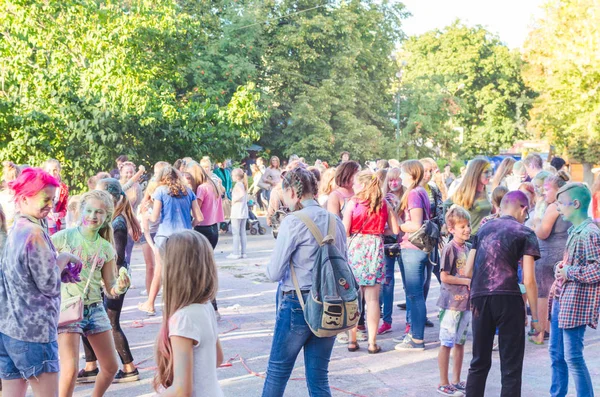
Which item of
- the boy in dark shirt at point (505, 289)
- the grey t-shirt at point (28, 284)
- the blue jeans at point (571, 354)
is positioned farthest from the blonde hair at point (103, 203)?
the blue jeans at point (571, 354)

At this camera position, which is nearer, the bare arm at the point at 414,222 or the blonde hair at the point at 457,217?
the blonde hair at the point at 457,217

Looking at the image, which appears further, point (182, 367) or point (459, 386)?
point (459, 386)

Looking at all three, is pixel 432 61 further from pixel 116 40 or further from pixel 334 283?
pixel 334 283

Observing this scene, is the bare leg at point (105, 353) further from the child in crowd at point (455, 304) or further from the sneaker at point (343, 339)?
the sneaker at point (343, 339)

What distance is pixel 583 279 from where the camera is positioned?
16.7ft

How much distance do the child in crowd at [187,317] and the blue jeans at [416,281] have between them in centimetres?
434

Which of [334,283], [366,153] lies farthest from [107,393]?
[366,153]

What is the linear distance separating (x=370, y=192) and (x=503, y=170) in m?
2.95

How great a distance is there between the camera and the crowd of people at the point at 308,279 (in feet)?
11.1

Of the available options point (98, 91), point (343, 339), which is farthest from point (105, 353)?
point (98, 91)

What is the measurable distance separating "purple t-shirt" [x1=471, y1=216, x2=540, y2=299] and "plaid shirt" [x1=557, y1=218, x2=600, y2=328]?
13.9 inches

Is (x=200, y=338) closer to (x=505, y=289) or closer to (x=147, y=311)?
(x=505, y=289)

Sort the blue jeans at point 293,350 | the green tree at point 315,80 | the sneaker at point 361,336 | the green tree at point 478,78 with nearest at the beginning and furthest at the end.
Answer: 1. the blue jeans at point 293,350
2. the sneaker at point 361,336
3. the green tree at point 315,80
4. the green tree at point 478,78

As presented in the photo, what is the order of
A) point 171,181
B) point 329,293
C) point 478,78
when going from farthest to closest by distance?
point 478,78 < point 171,181 < point 329,293
